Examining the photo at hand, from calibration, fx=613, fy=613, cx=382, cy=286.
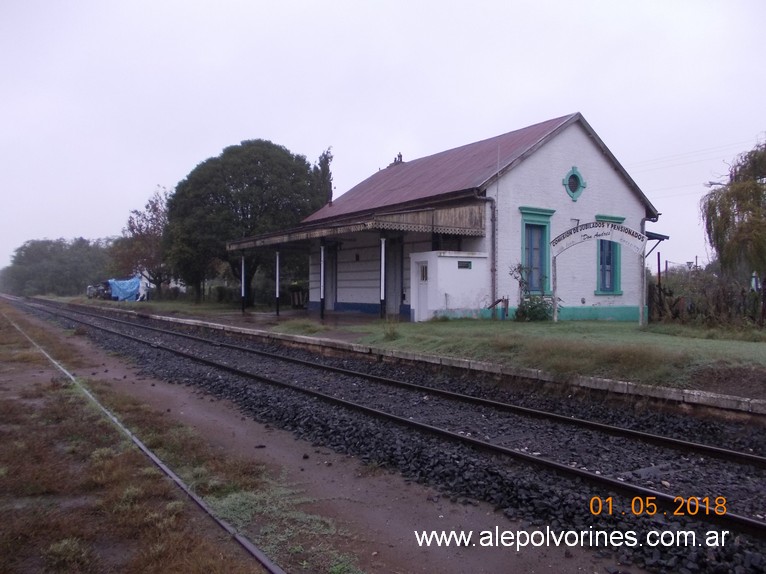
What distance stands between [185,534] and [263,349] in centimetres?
1292

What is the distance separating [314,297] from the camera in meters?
29.5

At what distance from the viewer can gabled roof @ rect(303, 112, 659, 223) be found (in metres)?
20.6

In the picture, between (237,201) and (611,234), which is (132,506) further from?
(237,201)

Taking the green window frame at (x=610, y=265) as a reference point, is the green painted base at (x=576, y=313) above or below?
below

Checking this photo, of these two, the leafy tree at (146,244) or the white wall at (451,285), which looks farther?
the leafy tree at (146,244)

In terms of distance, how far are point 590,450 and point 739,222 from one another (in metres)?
15.9

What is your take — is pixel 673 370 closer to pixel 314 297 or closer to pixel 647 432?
pixel 647 432

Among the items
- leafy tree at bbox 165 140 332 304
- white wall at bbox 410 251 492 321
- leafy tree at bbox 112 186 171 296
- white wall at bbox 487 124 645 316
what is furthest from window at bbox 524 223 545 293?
leafy tree at bbox 112 186 171 296

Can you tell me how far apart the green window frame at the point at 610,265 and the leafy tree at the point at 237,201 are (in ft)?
55.6

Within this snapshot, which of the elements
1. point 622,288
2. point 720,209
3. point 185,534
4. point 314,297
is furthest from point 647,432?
point 314,297

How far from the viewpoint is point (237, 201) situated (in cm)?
3344

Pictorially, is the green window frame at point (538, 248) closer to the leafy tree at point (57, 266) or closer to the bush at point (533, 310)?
the bush at point (533, 310)

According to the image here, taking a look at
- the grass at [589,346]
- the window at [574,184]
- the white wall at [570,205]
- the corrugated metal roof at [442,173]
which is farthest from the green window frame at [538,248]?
the grass at [589,346]

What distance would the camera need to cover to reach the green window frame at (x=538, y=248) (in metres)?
21.0
